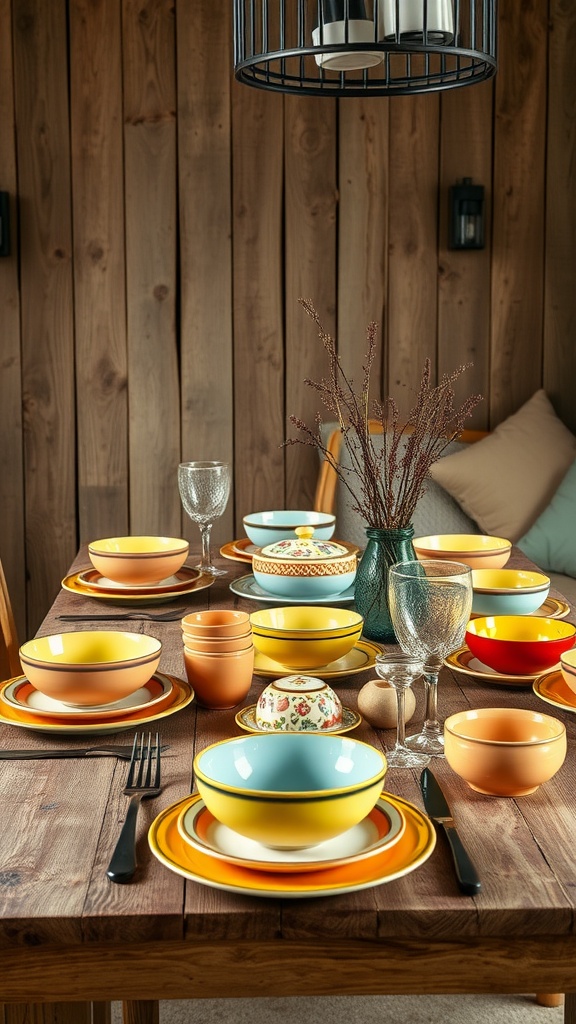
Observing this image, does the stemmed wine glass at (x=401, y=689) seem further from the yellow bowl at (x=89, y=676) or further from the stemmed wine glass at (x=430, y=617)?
the yellow bowl at (x=89, y=676)

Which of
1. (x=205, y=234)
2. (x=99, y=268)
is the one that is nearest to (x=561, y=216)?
(x=205, y=234)

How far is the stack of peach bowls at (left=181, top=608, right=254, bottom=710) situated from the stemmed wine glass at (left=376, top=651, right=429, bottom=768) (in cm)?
Answer: 19

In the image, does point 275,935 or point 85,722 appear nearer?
point 275,935

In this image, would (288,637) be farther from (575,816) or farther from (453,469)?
(453,469)

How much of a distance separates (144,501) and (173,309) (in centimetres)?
61

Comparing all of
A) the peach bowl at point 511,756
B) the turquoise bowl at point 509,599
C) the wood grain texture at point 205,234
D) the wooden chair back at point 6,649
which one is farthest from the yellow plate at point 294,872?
→ the wood grain texture at point 205,234

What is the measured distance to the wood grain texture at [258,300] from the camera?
324 cm

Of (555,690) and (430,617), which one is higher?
(430,617)

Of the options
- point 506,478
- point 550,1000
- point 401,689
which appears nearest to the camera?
point 401,689

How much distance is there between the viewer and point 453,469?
3.10 metres

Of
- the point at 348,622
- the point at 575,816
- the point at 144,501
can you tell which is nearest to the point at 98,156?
the point at 144,501

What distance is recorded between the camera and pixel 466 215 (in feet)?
10.7

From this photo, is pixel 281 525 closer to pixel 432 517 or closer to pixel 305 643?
pixel 305 643

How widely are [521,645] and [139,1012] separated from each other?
0.87 m
